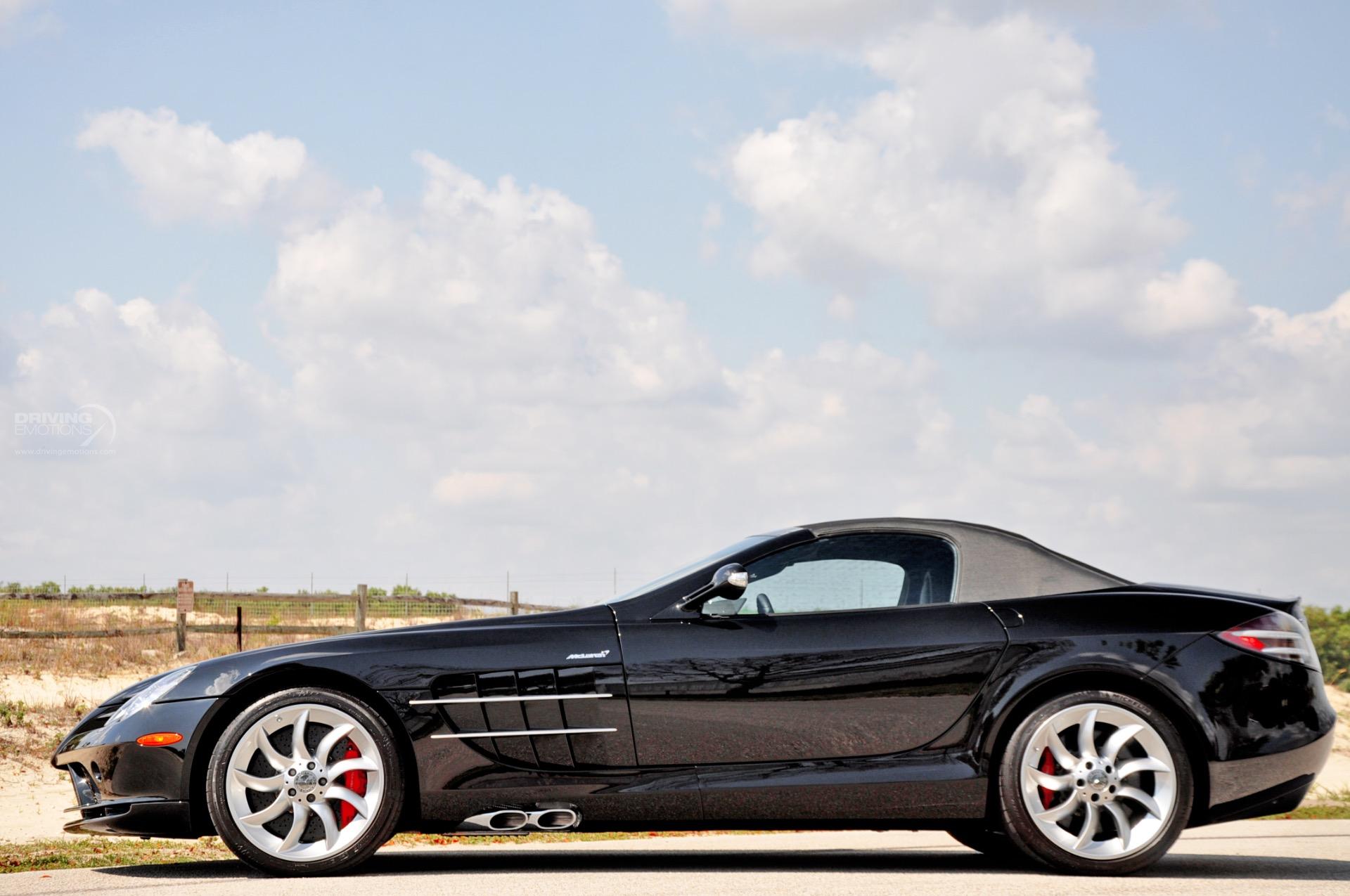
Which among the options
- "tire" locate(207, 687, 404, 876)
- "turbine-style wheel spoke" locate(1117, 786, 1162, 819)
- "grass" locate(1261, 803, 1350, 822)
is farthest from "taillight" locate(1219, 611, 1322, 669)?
"grass" locate(1261, 803, 1350, 822)

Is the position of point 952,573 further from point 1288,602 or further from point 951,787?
point 1288,602

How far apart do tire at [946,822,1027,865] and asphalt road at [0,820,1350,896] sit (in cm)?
8

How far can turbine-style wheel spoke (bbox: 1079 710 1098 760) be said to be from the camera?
5.50 meters

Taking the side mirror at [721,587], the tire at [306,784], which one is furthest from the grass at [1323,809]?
the tire at [306,784]

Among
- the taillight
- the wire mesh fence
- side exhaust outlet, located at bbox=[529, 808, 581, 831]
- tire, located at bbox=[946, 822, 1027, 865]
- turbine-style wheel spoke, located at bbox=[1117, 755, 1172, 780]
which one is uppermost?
the wire mesh fence

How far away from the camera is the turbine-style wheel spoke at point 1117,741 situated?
18.0ft

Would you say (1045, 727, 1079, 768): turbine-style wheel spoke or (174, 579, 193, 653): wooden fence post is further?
(174, 579, 193, 653): wooden fence post

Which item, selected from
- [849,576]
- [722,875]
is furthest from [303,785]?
[849,576]

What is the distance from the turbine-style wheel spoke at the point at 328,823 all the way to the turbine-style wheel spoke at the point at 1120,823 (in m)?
3.11

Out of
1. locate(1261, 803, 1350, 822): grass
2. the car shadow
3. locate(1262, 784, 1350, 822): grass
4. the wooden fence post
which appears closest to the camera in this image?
the car shadow

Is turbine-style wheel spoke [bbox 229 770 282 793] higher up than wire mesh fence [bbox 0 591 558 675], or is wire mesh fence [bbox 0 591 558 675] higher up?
wire mesh fence [bbox 0 591 558 675]

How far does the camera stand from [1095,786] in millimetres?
5477

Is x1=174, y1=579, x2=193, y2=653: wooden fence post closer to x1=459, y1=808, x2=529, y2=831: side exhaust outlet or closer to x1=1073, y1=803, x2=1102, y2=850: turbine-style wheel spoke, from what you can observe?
x1=459, y1=808, x2=529, y2=831: side exhaust outlet

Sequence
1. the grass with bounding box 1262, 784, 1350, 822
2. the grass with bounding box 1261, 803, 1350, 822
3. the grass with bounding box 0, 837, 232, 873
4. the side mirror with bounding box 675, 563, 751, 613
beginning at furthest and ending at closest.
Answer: the grass with bounding box 1262, 784, 1350, 822 → the grass with bounding box 1261, 803, 1350, 822 → the grass with bounding box 0, 837, 232, 873 → the side mirror with bounding box 675, 563, 751, 613
